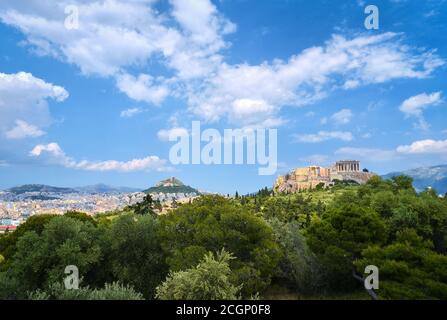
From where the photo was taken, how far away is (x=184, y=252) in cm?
3117

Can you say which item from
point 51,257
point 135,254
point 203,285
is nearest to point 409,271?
point 203,285

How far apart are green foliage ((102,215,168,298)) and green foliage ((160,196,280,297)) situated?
71.6 inches

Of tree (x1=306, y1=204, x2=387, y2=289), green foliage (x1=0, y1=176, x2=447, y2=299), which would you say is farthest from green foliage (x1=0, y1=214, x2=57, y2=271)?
tree (x1=306, y1=204, x2=387, y2=289)

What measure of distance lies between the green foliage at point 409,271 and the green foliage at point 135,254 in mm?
17695

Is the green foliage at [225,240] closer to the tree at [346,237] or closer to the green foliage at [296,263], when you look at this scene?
the green foliage at [296,263]

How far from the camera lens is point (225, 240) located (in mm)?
32500

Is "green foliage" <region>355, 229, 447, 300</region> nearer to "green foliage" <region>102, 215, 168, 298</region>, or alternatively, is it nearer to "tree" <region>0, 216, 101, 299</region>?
"green foliage" <region>102, 215, 168, 298</region>

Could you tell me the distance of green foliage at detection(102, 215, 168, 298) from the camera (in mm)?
34562

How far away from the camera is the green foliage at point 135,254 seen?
1361 inches

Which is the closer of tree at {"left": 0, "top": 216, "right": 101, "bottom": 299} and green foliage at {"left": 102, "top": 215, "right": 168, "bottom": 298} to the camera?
tree at {"left": 0, "top": 216, "right": 101, "bottom": 299}
